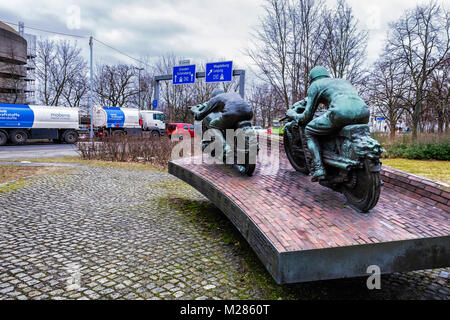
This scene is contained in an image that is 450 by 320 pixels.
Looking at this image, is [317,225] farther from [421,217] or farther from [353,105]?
[353,105]

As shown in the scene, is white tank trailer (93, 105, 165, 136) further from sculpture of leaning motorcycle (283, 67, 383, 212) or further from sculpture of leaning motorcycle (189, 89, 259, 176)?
sculpture of leaning motorcycle (283, 67, 383, 212)

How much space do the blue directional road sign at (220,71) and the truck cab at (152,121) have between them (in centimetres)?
1727

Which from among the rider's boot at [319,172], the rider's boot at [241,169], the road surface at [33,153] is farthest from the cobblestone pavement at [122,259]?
the road surface at [33,153]

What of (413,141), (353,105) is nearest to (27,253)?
(353,105)

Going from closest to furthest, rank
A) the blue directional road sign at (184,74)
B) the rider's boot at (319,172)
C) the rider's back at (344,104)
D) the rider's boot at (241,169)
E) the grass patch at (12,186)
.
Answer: the rider's back at (344,104) < the rider's boot at (319,172) < the rider's boot at (241,169) < the grass patch at (12,186) < the blue directional road sign at (184,74)

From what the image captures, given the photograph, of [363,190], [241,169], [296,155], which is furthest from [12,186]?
[363,190]

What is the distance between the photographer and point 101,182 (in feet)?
28.4

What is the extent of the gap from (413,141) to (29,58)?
52241 millimetres

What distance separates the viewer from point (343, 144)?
12.3 ft

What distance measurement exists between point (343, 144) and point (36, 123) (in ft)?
84.3

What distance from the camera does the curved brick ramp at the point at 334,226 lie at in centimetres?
257

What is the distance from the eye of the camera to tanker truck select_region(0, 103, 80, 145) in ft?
76.1

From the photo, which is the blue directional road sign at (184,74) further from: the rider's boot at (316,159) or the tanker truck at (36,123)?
the rider's boot at (316,159)

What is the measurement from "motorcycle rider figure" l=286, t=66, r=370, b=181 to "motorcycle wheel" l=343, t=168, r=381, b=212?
44 cm
